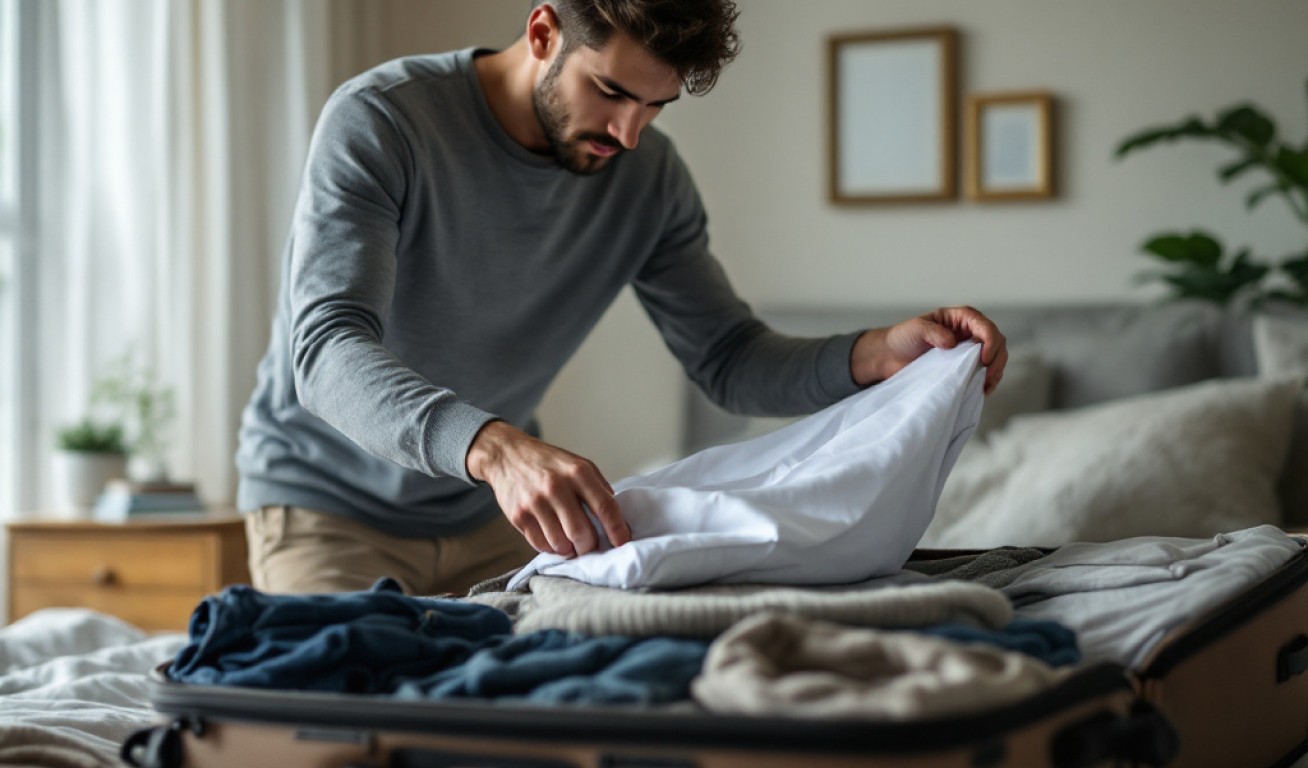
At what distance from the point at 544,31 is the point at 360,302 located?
43cm

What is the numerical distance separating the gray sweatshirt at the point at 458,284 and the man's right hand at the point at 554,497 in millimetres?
267

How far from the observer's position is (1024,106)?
324 cm

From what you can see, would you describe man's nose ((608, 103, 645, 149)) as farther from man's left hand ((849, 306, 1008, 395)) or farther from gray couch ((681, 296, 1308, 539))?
gray couch ((681, 296, 1308, 539))

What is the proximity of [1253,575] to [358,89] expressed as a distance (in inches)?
41.4

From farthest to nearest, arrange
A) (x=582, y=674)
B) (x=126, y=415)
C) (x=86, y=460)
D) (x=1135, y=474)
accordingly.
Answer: (x=126, y=415) < (x=86, y=460) < (x=1135, y=474) < (x=582, y=674)

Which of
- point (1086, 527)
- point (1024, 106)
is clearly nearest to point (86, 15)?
point (1024, 106)

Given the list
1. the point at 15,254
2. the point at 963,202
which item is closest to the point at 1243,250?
the point at 963,202

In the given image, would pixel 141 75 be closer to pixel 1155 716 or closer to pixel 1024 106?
pixel 1024 106

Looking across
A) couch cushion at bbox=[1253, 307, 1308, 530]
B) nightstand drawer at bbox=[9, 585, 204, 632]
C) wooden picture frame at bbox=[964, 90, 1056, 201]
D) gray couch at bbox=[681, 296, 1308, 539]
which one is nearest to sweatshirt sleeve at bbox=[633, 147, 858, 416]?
gray couch at bbox=[681, 296, 1308, 539]

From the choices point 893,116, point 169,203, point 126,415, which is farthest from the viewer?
point 893,116

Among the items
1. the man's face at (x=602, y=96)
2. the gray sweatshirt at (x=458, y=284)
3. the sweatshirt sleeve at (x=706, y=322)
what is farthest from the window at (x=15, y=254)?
the man's face at (x=602, y=96)

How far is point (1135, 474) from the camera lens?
238cm

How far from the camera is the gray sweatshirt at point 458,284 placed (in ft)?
4.50

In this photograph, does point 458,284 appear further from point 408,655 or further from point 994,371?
point 408,655
